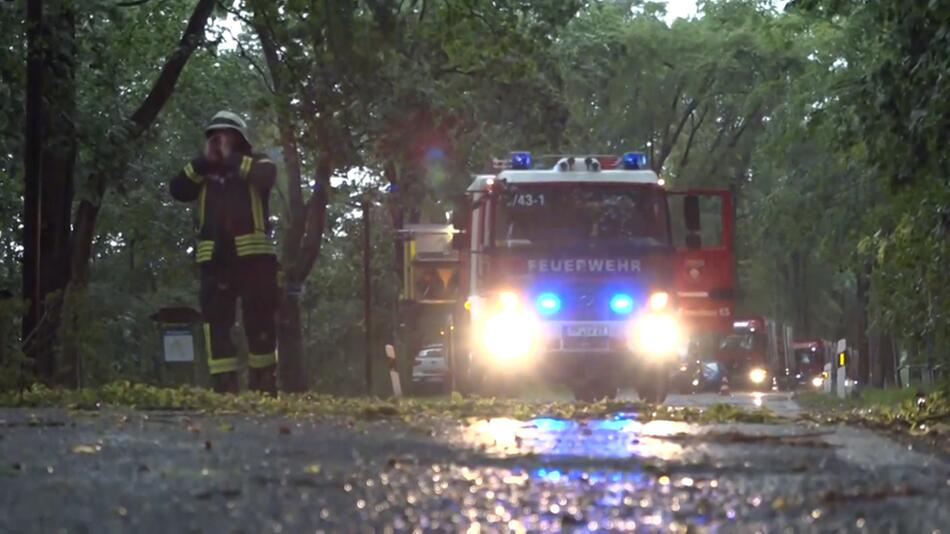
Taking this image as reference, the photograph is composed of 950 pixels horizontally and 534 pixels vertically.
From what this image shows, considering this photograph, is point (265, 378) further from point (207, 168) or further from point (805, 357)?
point (805, 357)

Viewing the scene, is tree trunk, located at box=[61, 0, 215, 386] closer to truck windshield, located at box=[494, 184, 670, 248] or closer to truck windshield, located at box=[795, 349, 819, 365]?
truck windshield, located at box=[494, 184, 670, 248]

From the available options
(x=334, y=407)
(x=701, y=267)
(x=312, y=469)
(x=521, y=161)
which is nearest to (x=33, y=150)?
(x=521, y=161)

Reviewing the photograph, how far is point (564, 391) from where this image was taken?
20516 mm

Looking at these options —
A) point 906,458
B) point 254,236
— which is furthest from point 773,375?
point 906,458

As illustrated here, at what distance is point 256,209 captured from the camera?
13.0 metres

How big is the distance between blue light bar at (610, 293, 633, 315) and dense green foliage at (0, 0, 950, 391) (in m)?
2.65

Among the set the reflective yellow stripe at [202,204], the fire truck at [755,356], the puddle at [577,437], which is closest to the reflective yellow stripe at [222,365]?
the reflective yellow stripe at [202,204]

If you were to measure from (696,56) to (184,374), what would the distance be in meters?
14.2

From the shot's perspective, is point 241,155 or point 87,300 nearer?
point 241,155

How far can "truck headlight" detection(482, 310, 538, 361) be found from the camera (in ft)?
63.9

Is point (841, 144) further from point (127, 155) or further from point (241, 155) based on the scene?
point (127, 155)

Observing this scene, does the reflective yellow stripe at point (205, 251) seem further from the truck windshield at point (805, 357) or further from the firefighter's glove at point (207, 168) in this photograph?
the truck windshield at point (805, 357)

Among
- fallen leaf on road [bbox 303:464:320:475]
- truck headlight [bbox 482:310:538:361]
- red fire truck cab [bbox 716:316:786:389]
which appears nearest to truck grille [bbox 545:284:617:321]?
truck headlight [bbox 482:310:538:361]

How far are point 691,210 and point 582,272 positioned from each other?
1455 millimetres
